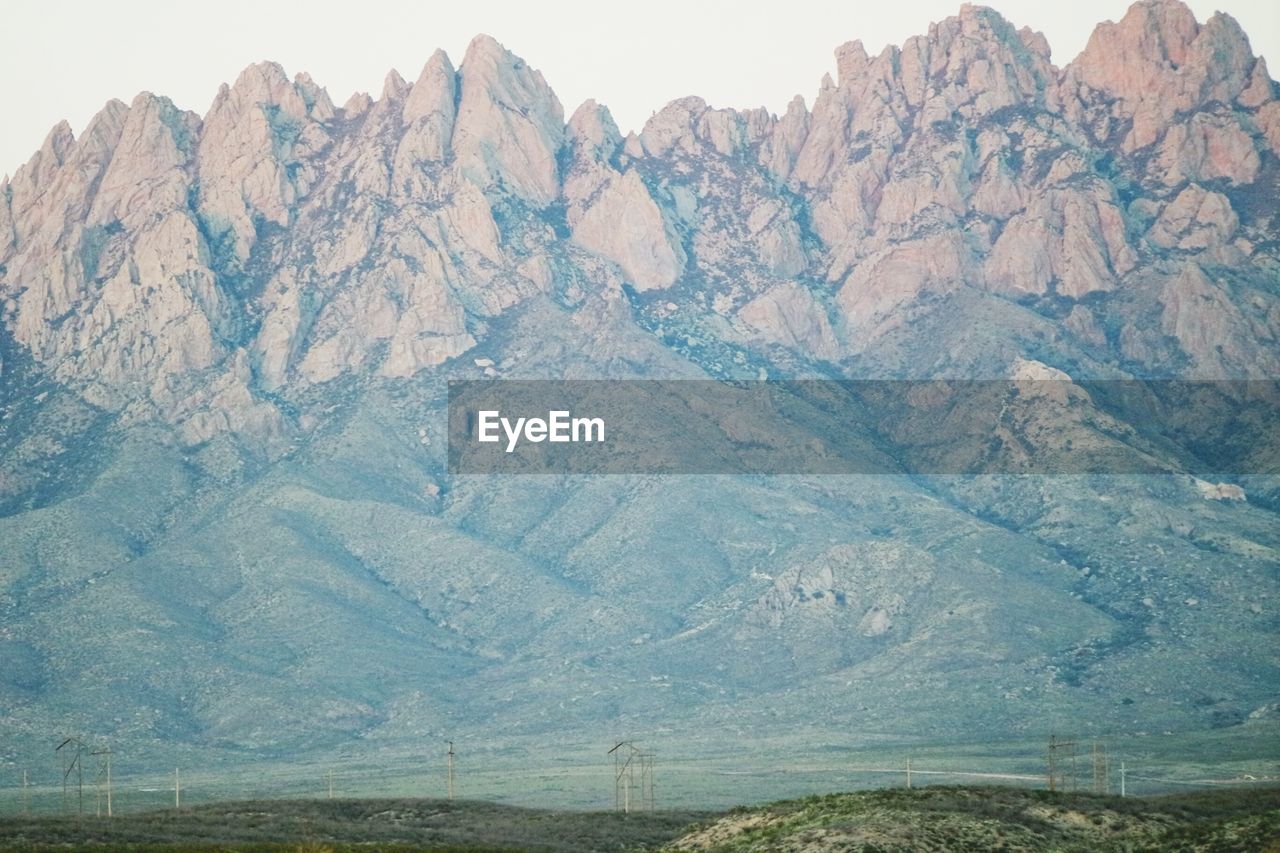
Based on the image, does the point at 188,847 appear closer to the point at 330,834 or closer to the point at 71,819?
the point at 330,834

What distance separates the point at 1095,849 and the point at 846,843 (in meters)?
12.9

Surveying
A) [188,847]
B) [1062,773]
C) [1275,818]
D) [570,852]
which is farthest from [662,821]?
[1062,773]

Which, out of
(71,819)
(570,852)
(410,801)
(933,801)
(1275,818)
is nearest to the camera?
(1275,818)

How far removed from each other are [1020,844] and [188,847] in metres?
45.7

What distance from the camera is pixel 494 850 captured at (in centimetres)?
11444

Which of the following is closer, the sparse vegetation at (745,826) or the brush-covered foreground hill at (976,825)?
the brush-covered foreground hill at (976,825)

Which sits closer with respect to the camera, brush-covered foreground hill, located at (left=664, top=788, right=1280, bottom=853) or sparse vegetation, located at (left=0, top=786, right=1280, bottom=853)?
brush-covered foreground hill, located at (left=664, top=788, right=1280, bottom=853)

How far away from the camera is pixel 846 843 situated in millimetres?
99500

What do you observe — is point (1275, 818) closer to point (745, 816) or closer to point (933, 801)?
point (933, 801)

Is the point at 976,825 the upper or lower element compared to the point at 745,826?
lower

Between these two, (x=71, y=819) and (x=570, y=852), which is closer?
(x=570, y=852)

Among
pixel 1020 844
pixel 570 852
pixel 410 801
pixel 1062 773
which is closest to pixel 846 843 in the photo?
pixel 1020 844

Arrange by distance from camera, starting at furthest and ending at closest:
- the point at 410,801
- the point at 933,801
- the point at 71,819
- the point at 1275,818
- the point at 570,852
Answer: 1. the point at 410,801
2. the point at 71,819
3. the point at 570,852
4. the point at 933,801
5. the point at 1275,818

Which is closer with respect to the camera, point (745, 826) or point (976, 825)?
point (976, 825)
